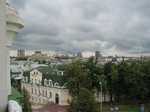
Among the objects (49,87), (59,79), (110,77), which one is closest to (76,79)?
(59,79)

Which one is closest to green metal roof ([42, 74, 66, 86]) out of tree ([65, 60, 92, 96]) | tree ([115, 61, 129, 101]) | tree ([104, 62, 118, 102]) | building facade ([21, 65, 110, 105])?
building facade ([21, 65, 110, 105])

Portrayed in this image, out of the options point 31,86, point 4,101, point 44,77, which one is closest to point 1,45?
point 4,101

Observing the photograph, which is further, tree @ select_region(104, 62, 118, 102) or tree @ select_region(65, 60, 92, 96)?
tree @ select_region(104, 62, 118, 102)

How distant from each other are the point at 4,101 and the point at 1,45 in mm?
970

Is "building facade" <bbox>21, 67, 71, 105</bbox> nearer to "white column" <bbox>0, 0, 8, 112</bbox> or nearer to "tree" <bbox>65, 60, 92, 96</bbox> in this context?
"tree" <bbox>65, 60, 92, 96</bbox>

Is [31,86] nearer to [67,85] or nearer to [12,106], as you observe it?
[67,85]

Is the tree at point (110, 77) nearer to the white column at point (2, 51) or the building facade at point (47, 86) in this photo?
the building facade at point (47, 86)

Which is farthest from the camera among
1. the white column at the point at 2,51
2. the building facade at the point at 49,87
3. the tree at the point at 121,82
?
the tree at the point at 121,82

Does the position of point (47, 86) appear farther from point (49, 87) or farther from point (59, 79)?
point (59, 79)

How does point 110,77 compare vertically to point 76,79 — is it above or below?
below

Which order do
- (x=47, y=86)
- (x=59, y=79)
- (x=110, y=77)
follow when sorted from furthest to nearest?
(x=110, y=77) → (x=47, y=86) → (x=59, y=79)

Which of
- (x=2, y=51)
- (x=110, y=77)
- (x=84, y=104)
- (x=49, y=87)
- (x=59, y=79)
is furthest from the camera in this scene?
(x=110, y=77)

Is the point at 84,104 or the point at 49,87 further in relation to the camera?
the point at 49,87

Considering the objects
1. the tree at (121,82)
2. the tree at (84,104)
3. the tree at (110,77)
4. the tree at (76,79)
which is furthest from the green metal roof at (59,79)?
the tree at (84,104)
